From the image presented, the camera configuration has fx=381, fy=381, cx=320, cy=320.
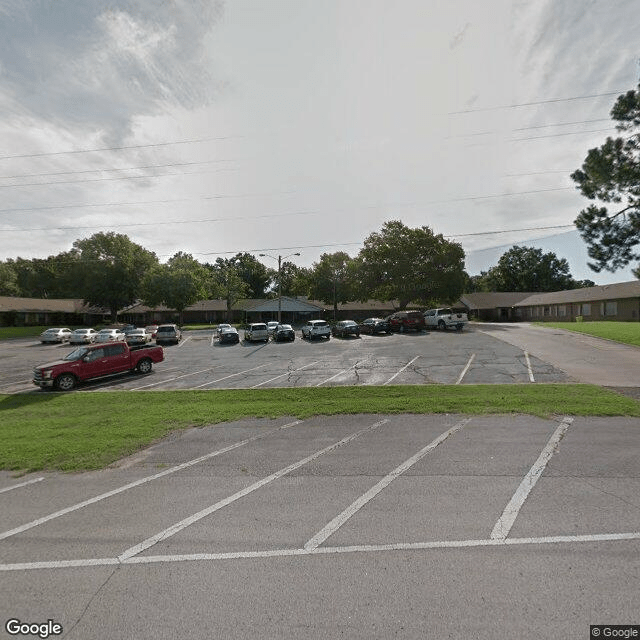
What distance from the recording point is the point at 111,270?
2377 inches

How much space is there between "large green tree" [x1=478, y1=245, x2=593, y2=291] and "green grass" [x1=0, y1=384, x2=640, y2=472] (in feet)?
294

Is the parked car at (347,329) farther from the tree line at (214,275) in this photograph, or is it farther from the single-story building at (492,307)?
the single-story building at (492,307)

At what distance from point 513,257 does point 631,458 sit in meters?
99.1

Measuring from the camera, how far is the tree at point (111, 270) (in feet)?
196

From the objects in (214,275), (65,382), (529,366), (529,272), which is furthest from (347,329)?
(529,272)

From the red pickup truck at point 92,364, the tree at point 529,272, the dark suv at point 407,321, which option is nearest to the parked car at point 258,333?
the dark suv at point 407,321

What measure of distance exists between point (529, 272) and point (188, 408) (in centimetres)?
9700

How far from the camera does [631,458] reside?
6.08 meters

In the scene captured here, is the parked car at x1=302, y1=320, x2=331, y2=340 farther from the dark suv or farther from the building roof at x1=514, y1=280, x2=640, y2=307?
the building roof at x1=514, y1=280, x2=640, y2=307

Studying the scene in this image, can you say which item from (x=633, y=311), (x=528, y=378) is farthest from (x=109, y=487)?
(x=633, y=311)

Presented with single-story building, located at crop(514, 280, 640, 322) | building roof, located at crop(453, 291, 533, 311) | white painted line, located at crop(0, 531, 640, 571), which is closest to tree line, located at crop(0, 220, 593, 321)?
building roof, located at crop(453, 291, 533, 311)

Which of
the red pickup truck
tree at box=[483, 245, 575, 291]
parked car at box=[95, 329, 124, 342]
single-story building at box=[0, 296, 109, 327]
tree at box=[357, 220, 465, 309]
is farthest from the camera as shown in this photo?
tree at box=[483, 245, 575, 291]

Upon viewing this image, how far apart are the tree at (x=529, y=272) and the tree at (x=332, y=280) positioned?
164ft

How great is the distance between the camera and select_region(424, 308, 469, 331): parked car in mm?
35969
